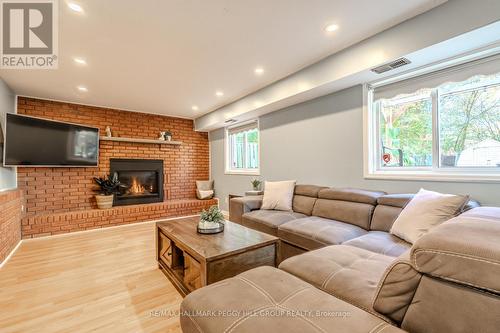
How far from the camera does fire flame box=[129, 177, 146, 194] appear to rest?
4836 millimetres

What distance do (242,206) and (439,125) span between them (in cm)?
240

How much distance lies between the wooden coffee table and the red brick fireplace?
242 centimetres

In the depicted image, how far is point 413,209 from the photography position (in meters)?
1.89

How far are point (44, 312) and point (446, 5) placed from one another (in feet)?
12.7

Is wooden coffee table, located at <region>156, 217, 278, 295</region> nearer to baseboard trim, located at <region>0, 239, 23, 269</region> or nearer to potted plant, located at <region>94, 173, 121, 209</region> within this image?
baseboard trim, located at <region>0, 239, 23, 269</region>

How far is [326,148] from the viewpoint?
316 cm

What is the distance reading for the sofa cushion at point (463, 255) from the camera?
2.04 feet

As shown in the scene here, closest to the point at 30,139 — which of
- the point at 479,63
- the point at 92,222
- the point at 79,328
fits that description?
the point at 92,222

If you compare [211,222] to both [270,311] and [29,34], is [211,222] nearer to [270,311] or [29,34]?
[270,311]

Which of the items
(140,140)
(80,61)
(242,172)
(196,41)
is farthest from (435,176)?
(140,140)

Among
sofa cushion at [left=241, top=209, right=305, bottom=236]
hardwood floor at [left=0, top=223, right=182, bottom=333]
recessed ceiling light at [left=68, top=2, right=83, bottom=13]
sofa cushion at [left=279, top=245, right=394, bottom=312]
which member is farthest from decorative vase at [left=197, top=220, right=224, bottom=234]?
recessed ceiling light at [left=68, top=2, right=83, bottom=13]

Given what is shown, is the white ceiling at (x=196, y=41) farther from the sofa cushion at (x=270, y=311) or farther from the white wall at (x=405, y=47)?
A: the sofa cushion at (x=270, y=311)

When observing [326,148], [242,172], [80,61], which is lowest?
[242,172]

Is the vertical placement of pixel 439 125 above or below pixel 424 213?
above
